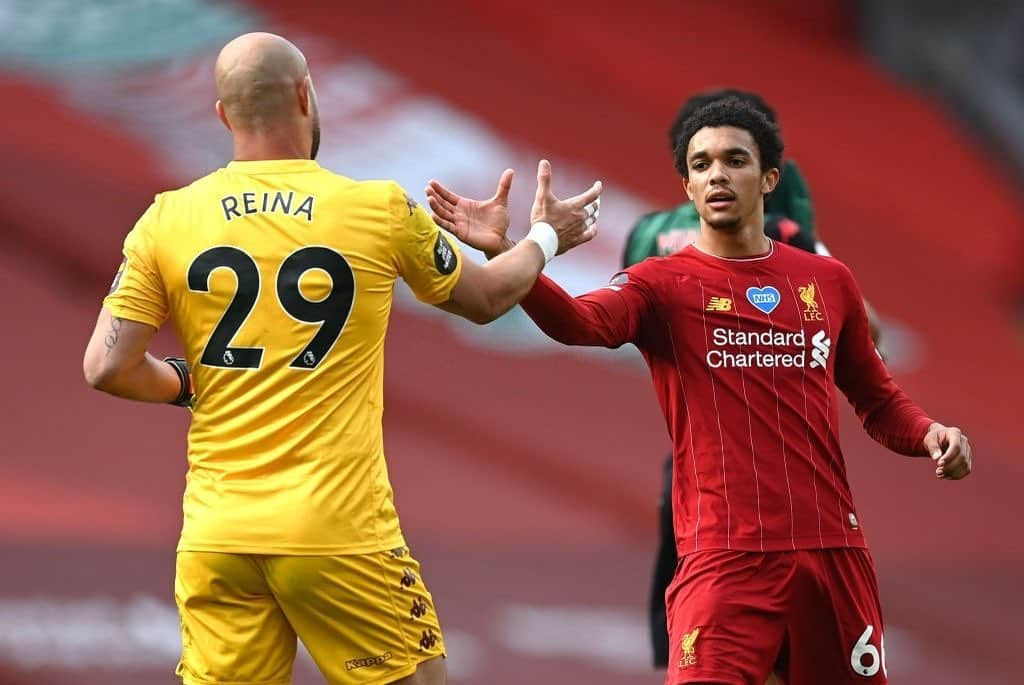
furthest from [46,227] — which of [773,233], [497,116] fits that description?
[773,233]

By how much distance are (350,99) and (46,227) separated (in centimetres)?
155

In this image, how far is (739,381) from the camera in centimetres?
418

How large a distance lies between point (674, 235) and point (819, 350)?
4.14 feet

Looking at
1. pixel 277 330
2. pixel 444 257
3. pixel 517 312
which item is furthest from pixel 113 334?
pixel 517 312

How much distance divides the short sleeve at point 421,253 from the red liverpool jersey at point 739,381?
31 centimetres

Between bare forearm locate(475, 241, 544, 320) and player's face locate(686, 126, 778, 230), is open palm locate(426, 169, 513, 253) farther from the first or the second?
player's face locate(686, 126, 778, 230)

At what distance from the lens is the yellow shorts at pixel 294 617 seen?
3667 mm

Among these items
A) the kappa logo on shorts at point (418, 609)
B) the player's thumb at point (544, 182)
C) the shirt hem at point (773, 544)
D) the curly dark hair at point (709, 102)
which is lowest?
the kappa logo on shorts at point (418, 609)

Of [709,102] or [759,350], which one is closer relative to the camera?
[759,350]

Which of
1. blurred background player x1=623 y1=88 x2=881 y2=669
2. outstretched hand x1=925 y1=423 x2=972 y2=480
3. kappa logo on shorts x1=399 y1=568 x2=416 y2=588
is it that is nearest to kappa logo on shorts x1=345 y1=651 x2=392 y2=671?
kappa logo on shorts x1=399 y1=568 x2=416 y2=588

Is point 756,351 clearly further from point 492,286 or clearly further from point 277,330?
point 277,330

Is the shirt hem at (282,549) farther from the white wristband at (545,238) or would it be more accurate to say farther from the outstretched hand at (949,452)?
the outstretched hand at (949,452)

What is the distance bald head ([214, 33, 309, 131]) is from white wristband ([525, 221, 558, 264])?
643mm

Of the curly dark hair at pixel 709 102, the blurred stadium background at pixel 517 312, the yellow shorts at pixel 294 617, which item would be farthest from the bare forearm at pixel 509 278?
the blurred stadium background at pixel 517 312
